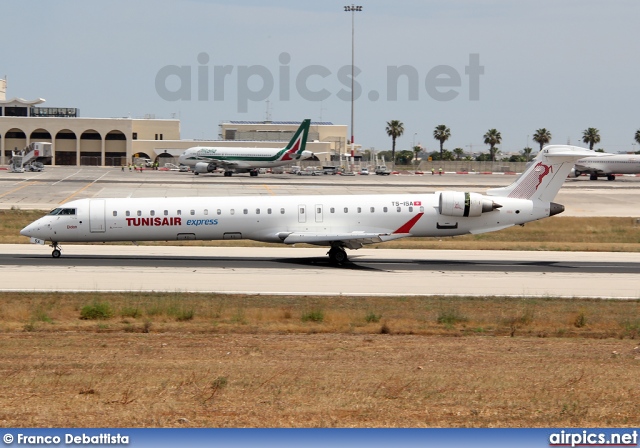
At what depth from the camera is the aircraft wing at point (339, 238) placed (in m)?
32.2

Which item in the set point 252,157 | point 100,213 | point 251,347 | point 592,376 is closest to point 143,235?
point 100,213

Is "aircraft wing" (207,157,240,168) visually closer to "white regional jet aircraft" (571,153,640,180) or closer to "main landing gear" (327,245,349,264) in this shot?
"white regional jet aircraft" (571,153,640,180)

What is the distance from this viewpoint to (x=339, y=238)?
3222cm

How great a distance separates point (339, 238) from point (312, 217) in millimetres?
1640

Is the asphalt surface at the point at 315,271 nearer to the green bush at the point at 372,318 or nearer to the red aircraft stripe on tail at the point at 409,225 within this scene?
the red aircraft stripe on tail at the point at 409,225

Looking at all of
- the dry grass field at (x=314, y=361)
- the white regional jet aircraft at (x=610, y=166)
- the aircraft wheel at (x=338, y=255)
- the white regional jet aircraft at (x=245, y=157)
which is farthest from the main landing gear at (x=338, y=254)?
the white regional jet aircraft at (x=610, y=166)

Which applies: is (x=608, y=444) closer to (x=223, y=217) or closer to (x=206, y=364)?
(x=206, y=364)

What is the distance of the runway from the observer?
2688 centimetres

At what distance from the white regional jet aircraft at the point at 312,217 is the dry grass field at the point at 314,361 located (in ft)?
26.7

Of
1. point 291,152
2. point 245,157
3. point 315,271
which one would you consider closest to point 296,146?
point 291,152

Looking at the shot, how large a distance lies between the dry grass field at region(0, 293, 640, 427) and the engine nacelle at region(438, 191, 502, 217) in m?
8.33

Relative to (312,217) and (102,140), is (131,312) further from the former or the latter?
(102,140)

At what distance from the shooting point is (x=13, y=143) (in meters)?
137

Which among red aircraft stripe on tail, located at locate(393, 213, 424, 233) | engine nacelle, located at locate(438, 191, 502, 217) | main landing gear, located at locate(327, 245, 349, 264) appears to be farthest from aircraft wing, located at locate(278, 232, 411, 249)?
engine nacelle, located at locate(438, 191, 502, 217)
